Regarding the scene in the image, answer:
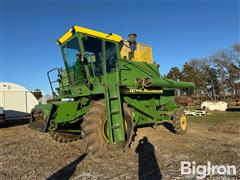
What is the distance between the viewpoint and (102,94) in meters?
7.23

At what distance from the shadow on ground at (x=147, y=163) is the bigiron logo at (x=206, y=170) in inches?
24.0

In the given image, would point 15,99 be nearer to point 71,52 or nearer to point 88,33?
point 71,52

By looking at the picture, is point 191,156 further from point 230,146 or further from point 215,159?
point 230,146

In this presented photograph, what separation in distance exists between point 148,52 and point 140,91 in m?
2.53

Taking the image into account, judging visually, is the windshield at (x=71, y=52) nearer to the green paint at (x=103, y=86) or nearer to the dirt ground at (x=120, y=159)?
the green paint at (x=103, y=86)

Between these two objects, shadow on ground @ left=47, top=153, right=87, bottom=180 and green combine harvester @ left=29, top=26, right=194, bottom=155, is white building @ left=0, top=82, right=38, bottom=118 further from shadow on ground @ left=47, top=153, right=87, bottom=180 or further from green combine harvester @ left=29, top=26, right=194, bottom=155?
shadow on ground @ left=47, top=153, right=87, bottom=180

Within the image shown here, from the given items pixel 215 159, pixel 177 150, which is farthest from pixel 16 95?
pixel 215 159

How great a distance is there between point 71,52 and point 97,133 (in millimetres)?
3469

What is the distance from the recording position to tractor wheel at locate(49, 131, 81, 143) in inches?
321

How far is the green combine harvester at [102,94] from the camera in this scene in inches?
250

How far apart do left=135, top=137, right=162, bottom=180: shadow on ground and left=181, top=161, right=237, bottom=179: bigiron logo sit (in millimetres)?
610

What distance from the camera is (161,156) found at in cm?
651

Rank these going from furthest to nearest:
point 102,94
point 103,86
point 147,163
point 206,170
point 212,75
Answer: point 212,75, point 102,94, point 103,86, point 147,163, point 206,170

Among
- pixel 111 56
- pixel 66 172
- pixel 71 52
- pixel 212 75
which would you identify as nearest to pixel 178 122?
pixel 111 56
